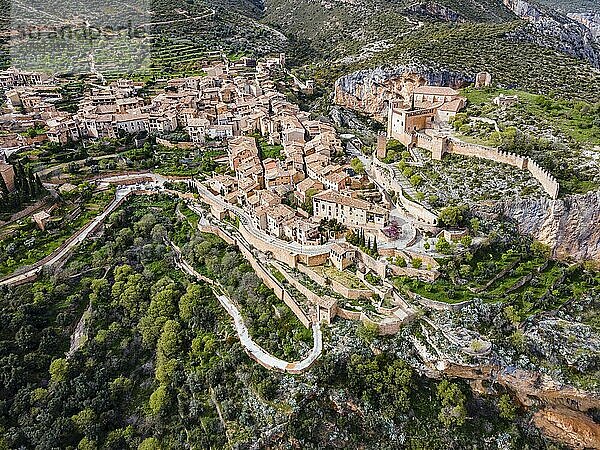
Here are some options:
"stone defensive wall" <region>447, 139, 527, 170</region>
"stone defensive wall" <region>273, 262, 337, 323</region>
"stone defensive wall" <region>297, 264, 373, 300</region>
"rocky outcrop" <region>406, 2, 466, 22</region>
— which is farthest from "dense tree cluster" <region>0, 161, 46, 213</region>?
"rocky outcrop" <region>406, 2, 466, 22</region>

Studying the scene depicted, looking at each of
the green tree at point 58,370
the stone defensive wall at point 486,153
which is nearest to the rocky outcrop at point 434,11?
the stone defensive wall at point 486,153

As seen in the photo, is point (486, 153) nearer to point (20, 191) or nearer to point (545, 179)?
point (545, 179)

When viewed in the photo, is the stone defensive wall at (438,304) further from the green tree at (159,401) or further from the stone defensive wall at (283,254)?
the green tree at (159,401)

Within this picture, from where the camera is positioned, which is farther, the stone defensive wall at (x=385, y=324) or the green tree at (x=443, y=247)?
the green tree at (x=443, y=247)

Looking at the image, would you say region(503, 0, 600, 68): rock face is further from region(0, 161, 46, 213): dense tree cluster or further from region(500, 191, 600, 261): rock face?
region(0, 161, 46, 213): dense tree cluster

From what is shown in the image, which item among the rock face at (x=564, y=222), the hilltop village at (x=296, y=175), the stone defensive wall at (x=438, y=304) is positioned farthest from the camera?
the rock face at (x=564, y=222)

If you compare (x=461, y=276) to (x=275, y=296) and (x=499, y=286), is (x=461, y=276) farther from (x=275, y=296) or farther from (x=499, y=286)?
(x=275, y=296)

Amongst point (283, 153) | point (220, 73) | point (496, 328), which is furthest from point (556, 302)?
point (220, 73)
